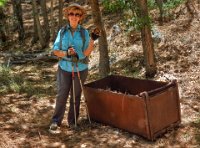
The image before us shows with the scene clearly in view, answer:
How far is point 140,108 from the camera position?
5703mm

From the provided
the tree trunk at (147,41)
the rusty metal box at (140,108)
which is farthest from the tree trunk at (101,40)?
the rusty metal box at (140,108)

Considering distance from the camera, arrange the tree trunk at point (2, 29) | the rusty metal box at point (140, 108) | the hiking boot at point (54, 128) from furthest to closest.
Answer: the tree trunk at point (2, 29) < the hiking boot at point (54, 128) < the rusty metal box at point (140, 108)

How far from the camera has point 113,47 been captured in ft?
37.6

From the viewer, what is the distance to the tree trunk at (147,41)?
27.3 feet

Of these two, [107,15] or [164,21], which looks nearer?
[164,21]

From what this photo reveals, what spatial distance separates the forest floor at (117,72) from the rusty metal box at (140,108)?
0.14 m

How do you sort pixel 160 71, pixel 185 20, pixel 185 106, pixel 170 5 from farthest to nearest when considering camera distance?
pixel 170 5
pixel 185 20
pixel 160 71
pixel 185 106

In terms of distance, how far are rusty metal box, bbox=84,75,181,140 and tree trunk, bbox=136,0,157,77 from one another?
1.85 meters

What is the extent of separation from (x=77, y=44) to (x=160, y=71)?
341cm

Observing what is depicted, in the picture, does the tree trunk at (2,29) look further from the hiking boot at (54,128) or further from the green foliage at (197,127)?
the green foliage at (197,127)

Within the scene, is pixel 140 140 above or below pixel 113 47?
below

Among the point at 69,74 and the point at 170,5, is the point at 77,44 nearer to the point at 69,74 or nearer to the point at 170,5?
the point at 69,74

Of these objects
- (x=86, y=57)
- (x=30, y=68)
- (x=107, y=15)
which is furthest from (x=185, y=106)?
(x=107, y=15)

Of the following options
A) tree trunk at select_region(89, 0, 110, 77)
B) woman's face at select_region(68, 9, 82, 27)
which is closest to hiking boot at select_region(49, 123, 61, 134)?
woman's face at select_region(68, 9, 82, 27)
